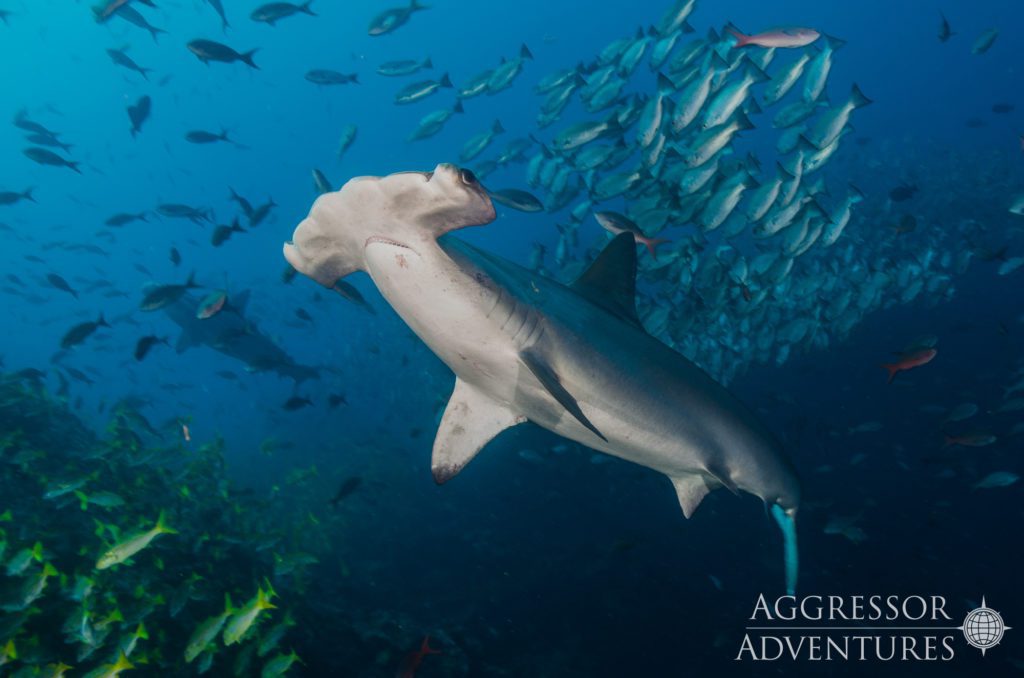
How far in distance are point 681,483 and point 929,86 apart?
182 m

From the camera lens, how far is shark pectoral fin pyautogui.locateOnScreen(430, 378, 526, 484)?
3.49 meters

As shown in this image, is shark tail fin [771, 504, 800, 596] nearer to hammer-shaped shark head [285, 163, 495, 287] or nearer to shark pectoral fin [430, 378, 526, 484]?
shark pectoral fin [430, 378, 526, 484]

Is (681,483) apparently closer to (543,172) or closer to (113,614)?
(113,614)

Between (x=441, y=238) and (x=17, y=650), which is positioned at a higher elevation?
(x=441, y=238)

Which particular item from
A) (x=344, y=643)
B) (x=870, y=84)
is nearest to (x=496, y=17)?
(x=870, y=84)

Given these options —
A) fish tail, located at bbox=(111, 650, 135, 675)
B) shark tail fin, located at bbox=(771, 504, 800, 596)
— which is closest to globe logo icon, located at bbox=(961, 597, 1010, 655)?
shark tail fin, located at bbox=(771, 504, 800, 596)

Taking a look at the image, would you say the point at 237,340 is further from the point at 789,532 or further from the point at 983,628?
the point at 983,628

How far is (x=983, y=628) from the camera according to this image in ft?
21.8

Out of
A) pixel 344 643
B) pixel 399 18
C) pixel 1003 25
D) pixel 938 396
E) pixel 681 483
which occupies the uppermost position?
pixel 1003 25

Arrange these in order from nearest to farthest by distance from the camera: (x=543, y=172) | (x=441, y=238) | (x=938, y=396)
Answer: (x=441, y=238)
(x=543, y=172)
(x=938, y=396)

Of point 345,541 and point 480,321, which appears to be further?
point 345,541

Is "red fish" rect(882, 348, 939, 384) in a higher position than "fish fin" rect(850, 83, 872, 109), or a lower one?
lower

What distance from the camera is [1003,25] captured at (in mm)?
155875

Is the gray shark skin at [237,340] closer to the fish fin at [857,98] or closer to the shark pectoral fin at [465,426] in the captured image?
the shark pectoral fin at [465,426]
